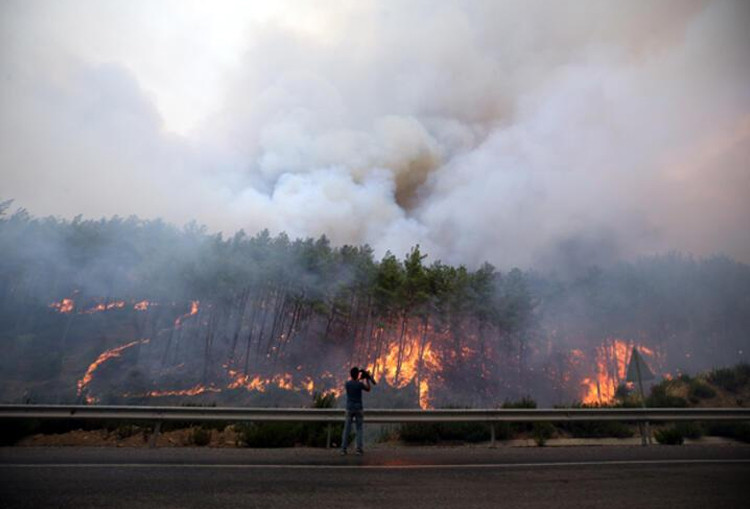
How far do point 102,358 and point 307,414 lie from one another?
47847 mm

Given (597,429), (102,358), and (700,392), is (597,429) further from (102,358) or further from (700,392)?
(102,358)

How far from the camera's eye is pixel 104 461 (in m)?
7.96

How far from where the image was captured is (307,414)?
10.9 m

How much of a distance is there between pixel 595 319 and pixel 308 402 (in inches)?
1789

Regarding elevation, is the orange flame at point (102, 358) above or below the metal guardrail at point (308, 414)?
above

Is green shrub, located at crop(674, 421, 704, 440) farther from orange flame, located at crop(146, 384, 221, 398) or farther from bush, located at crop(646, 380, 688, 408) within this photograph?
orange flame, located at crop(146, 384, 221, 398)

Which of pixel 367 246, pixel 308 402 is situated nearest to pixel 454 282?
pixel 367 246

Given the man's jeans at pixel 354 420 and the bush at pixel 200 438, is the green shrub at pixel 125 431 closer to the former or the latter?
the bush at pixel 200 438

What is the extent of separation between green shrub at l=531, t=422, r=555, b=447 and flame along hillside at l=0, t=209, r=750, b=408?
108 feet

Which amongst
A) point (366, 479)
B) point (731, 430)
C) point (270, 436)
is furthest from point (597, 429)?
point (270, 436)

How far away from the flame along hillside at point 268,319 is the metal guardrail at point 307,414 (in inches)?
1358

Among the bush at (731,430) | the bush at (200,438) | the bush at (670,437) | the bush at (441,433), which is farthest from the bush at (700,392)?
the bush at (200,438)

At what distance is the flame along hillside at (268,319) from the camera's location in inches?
1896

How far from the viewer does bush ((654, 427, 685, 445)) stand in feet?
40.1
